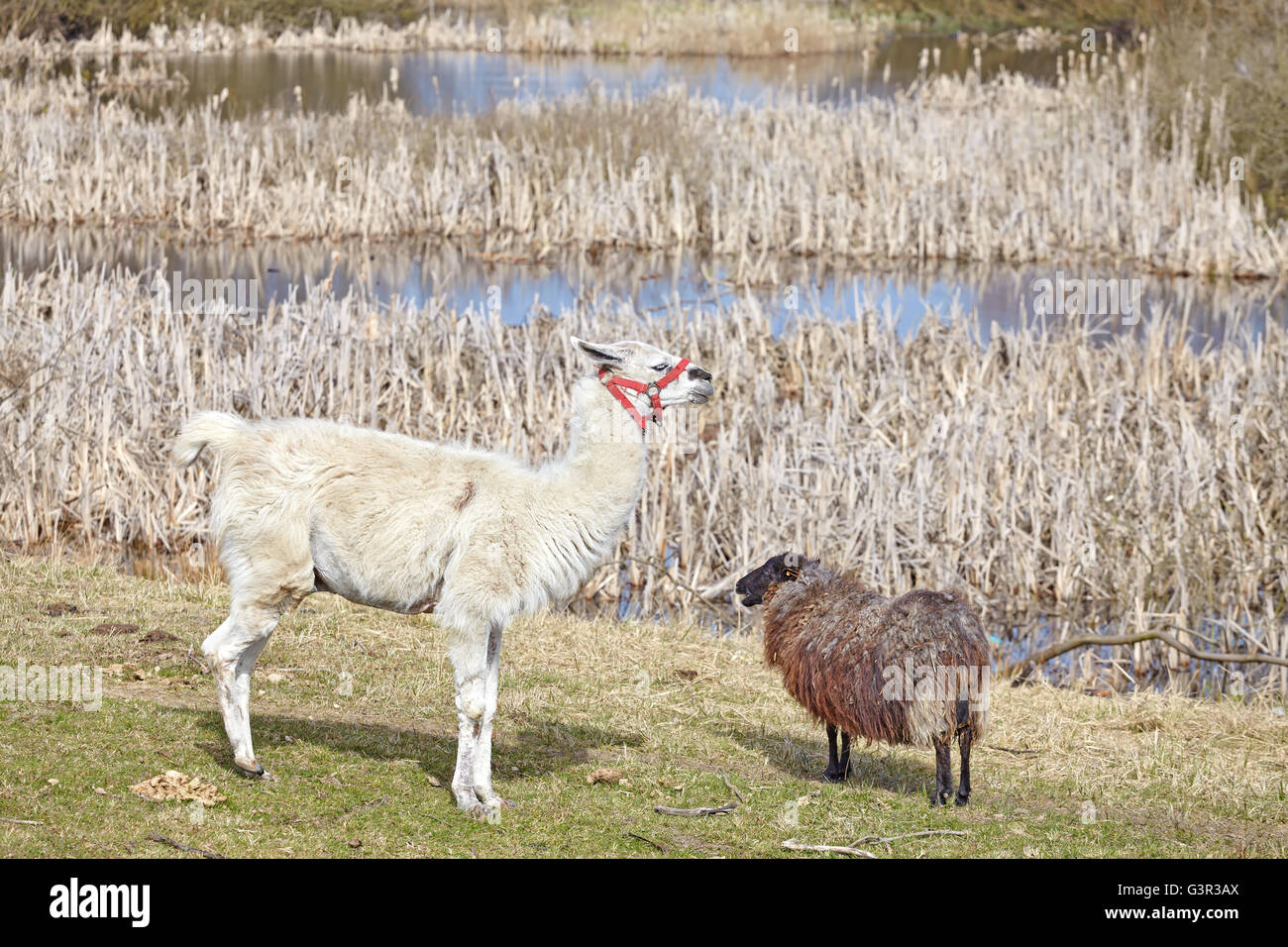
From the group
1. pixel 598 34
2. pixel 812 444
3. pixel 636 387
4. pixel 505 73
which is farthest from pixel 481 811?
pixel 598 34

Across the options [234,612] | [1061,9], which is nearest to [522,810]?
[234,612]

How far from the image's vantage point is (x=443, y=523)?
21.2 ft

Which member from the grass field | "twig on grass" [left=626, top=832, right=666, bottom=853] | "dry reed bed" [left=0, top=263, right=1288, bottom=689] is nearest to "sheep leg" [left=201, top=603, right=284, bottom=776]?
the grass field

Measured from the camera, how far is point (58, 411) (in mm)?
12703

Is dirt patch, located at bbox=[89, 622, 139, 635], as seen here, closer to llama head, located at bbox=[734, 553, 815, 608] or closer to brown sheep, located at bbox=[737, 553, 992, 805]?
llama head, located at bbox=[734, 553, 815, 608]

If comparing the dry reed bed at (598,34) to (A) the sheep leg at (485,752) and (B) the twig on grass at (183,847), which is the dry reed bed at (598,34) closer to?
(A) the sheep leg at (485,752)

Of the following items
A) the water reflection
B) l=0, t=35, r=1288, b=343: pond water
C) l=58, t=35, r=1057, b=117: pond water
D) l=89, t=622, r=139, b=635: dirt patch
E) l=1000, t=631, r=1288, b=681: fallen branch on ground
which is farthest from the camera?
l=58, t=35, r=1057, b=117: pond water

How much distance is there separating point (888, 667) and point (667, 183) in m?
20.2

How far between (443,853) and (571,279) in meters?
18.6

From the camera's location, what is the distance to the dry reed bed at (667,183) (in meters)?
24.9

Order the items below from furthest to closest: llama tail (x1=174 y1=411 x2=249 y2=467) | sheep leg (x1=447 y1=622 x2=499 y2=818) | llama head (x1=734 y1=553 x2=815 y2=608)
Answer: llama head (x1=734 y1=553 x2=815 y2=608) → llama tail (x1=174 y1=411 x2=249 y2=467) → sheep leg (x1=447 y1=622 x2=499 y2=818)

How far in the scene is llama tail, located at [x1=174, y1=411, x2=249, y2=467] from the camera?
6.63m
